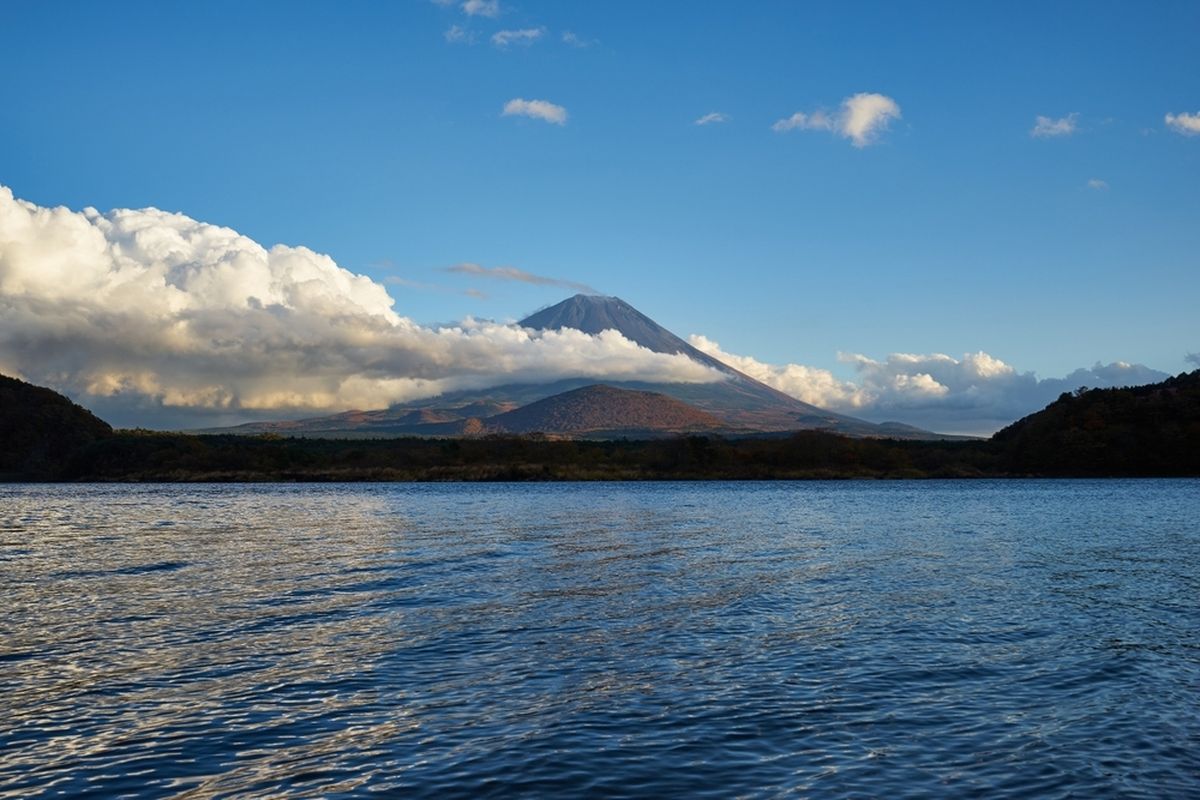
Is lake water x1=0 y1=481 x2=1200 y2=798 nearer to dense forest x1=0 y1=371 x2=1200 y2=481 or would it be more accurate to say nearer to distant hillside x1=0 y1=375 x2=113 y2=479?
dense forest x1=0 y1=371 x2=1200 y2=481

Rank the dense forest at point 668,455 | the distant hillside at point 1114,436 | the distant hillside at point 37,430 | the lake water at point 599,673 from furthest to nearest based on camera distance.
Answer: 1. the distant hillside at point 37,430
2. the dense forest at point 668,455
3. the distant hillside at point 1114,436
4. the lake water at point 599,673

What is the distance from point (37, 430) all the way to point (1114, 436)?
181 m

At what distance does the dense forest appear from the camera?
495 feet

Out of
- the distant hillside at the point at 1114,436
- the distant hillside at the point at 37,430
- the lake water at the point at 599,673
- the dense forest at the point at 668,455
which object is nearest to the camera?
the lake water at the point at 599,673

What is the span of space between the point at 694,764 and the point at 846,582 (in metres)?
18.4

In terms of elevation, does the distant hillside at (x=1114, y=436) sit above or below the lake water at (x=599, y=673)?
above

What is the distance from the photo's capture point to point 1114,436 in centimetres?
15162

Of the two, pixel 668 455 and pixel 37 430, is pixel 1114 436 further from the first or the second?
pixel 37 430

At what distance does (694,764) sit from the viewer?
11.9 m

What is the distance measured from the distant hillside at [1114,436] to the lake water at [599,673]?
4949 inches

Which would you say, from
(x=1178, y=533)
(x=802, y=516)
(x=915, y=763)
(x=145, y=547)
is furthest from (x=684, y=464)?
(x=915, y=763)

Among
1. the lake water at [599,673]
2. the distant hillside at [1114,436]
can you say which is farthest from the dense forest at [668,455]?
the lake water at [599,673]

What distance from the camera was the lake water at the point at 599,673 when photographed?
11680 mm

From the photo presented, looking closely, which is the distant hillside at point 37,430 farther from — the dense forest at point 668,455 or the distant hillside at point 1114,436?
the distant hillside at point 1114,436
